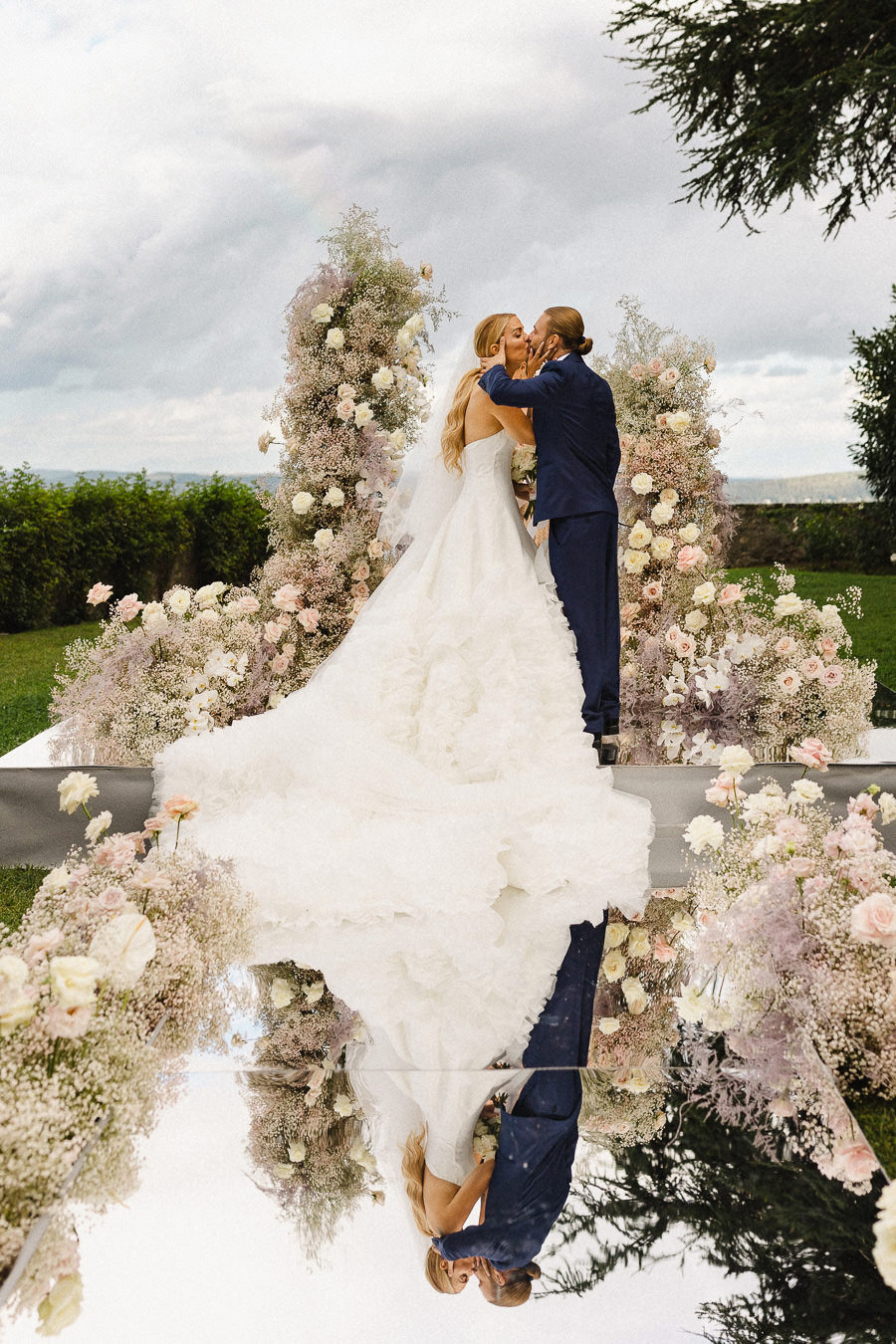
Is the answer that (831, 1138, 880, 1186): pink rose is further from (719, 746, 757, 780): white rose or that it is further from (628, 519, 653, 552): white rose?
(628, 519, 653, 552): white rose

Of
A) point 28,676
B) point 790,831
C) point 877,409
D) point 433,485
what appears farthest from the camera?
point 877,409

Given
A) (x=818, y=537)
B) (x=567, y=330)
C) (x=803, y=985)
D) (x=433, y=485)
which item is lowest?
(x=803, y=985)

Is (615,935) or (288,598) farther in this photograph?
(288,598)

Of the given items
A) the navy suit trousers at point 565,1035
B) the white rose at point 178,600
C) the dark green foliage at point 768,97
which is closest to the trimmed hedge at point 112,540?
the white rose at point 178,600

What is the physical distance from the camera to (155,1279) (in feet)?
5.78

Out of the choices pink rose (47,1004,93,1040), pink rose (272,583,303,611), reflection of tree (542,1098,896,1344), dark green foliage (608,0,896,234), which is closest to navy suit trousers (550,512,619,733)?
pink rose (272,583,303,611)

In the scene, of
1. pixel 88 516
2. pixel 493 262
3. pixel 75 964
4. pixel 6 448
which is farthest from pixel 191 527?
pixel 75 964

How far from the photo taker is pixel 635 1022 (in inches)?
111

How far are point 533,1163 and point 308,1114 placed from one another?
20.7 inches

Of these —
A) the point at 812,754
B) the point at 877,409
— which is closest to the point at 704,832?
the point at 812,754

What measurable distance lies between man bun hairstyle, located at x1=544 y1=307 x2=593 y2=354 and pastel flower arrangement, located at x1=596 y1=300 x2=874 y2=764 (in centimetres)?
128

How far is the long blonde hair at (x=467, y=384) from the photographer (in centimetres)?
504

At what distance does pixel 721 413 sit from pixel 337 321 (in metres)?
2.47

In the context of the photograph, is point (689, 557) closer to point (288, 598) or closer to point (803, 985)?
point (288, 598)
